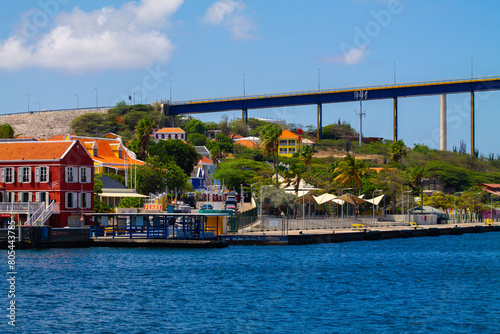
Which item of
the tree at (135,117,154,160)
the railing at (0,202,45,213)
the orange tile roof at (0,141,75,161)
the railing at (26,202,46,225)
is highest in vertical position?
the tree at (135,117,154,160)

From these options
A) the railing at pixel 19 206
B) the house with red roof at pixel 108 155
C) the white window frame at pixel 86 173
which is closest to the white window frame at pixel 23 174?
the railing at pixel 19 206

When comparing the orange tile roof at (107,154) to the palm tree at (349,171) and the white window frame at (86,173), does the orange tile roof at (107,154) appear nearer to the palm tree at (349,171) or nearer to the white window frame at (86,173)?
the palm tree at (349,171)

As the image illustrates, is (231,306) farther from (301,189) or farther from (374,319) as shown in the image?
(301,189)

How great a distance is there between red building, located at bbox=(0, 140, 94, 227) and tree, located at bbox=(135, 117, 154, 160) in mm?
58784

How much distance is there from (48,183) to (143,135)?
64.3m

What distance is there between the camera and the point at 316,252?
7231 centimetres

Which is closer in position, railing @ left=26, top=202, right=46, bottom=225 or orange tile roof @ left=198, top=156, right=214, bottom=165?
railing @ left=26, top=202, right=46, bottom=225

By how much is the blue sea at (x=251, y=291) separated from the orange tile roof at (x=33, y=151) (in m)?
11.3

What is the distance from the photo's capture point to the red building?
72.2m

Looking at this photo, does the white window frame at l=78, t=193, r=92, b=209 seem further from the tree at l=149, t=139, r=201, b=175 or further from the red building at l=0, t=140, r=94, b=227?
the tree at l=149, t=139, r=201, b=175

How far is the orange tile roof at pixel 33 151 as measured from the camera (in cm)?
7462

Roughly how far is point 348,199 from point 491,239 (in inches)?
813

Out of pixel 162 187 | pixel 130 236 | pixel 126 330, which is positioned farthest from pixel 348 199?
pixel 126 330

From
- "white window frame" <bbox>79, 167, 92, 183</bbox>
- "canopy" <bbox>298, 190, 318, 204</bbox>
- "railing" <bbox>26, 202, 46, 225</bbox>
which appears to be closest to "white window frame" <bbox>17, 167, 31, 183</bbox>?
"railing" <bbox>26, 202, 46, 225</bbox>
